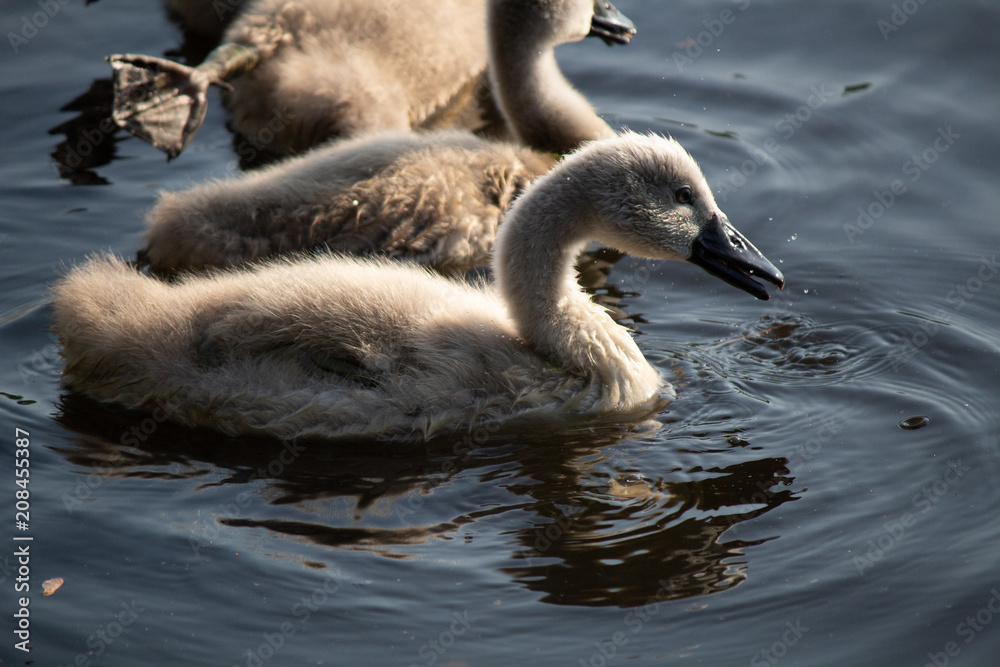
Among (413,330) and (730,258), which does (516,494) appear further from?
(730,258)

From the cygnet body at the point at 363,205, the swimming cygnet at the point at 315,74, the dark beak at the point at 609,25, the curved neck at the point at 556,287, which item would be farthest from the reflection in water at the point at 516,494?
the dark beak at the point at 609,25

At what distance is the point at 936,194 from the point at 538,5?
2.53 meters

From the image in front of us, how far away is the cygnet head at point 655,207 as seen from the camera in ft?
15.6

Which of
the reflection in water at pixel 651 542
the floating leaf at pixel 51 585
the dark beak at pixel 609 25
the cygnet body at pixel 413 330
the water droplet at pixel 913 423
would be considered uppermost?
the dark beak at pixel 609 25

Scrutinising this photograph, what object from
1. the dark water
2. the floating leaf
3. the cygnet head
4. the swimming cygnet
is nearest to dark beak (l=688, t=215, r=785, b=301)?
the cygnet head

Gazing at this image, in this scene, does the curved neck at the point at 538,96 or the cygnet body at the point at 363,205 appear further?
the curved neck at the point at 538,96

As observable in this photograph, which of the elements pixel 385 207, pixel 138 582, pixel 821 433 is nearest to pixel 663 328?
pixel 821 433

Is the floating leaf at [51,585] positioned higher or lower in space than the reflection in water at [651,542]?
lower

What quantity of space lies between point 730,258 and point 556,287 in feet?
2.63

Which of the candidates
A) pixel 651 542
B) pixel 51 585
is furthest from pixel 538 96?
pixel 51 585

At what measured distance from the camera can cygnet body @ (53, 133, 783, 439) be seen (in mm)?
4512

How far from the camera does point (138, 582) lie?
3.93m

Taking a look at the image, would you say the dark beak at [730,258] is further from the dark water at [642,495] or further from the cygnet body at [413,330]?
the dark water at [642,495]

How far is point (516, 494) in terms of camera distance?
432 cm
